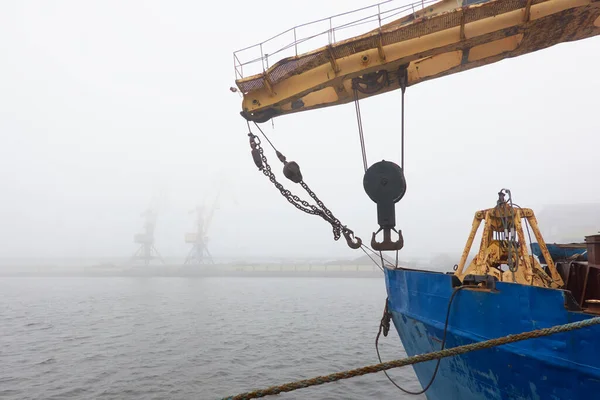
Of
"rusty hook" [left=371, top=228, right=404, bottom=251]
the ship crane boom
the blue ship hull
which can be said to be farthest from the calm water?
the ship crane boom

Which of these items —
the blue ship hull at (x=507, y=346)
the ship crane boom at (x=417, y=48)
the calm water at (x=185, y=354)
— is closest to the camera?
the blue ship hull at (x=507, y=346)

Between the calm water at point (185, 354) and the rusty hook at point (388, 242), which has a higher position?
the rusty hook at point (388, 242)

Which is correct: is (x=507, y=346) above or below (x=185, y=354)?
above

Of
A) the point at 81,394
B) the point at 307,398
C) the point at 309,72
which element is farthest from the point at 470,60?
the point at 81,394

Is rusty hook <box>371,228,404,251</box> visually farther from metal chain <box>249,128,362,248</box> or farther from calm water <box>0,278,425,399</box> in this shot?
calm water <box>0,278,425,399</box>

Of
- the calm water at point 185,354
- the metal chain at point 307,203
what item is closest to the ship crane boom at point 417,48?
the metal chain at point 307,203

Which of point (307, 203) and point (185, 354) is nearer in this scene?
point (307, 203)

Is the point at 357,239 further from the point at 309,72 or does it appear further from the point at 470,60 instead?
the point at 470,60

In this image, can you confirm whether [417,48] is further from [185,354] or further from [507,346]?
[185,354]

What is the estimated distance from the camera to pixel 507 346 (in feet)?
14.6

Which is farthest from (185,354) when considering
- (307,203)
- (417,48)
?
(417,48)

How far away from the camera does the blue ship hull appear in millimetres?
3756

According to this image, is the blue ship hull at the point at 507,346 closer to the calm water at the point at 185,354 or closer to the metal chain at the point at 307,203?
the metal chain at the point at 307,203

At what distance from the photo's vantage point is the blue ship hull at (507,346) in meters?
3.76
